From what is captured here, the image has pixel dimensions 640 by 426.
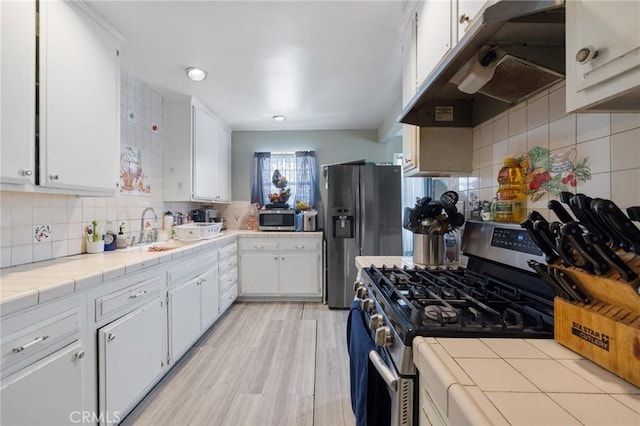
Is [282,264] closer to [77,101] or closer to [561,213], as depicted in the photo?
[77,101]

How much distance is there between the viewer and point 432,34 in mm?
1369

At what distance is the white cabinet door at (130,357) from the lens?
4.53 ft

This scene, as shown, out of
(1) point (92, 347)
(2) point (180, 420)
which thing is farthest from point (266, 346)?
(1) point (92, 347)

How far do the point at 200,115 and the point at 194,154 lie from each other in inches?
18.1

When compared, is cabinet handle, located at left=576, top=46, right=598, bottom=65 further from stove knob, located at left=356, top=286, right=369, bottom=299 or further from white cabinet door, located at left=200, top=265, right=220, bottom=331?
white cabinet door, located at left=200, top=265, right=220, bottom=331

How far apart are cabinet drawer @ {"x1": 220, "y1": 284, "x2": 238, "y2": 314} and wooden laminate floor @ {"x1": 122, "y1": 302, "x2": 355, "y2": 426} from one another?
175mm

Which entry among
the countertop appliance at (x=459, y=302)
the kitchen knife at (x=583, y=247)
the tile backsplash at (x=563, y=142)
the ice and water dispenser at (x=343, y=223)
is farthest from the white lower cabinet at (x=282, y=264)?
the kitchen knife at (x=583, y=247)

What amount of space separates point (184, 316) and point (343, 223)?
1.88 metres

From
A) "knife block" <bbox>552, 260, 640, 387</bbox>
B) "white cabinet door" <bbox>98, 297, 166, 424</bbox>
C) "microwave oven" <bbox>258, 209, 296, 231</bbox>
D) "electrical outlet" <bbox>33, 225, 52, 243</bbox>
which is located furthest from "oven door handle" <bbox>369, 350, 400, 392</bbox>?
"microwave oven" <bbox>258, 209, 296, 231</bbox>

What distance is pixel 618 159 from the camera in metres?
0.80

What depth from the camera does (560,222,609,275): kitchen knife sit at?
566mm

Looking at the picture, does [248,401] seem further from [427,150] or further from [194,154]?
[194,154]

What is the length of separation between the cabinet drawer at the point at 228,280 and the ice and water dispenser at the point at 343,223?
128 centimetres

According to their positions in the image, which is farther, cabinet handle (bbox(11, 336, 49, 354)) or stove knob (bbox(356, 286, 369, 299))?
stove knob (bbox(356, 286, 369, 299))
